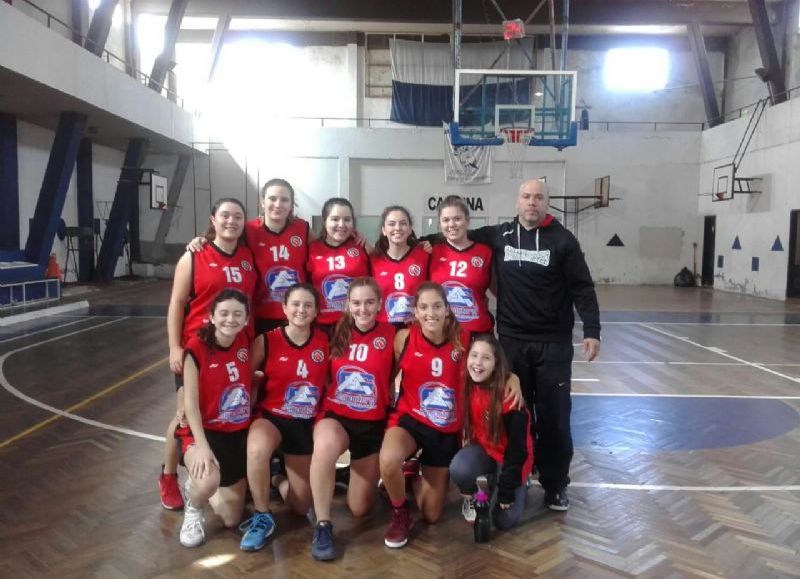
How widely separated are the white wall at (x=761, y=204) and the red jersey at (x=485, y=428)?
14.4 m

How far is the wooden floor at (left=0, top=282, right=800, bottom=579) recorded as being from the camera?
2.82 m

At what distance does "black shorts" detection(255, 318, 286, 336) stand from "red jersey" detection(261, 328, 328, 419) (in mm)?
405

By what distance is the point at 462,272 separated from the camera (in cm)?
357

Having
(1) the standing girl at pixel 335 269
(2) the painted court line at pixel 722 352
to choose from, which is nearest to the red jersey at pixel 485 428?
(1) the standing girl at pixel 335 269

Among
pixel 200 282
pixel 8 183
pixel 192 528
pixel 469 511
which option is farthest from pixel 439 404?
pixel 8 183

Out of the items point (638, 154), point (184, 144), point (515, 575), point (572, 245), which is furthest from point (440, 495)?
point (638, 154)

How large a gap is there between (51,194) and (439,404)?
12031 millimetres

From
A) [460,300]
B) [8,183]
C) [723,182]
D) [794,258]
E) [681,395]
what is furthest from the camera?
[723,182]

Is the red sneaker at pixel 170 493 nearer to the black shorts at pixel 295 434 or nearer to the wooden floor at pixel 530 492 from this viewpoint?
the wooden floor at pixel 530 492

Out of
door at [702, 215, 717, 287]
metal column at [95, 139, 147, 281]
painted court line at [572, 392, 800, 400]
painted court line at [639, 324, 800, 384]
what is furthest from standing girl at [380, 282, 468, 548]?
door at [702, 215, 717, 287]

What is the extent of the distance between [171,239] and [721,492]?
19.0 metres

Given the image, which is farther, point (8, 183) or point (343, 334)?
point (8, 183)

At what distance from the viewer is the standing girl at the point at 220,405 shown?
119 inches

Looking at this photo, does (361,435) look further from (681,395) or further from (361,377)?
(681,395)
